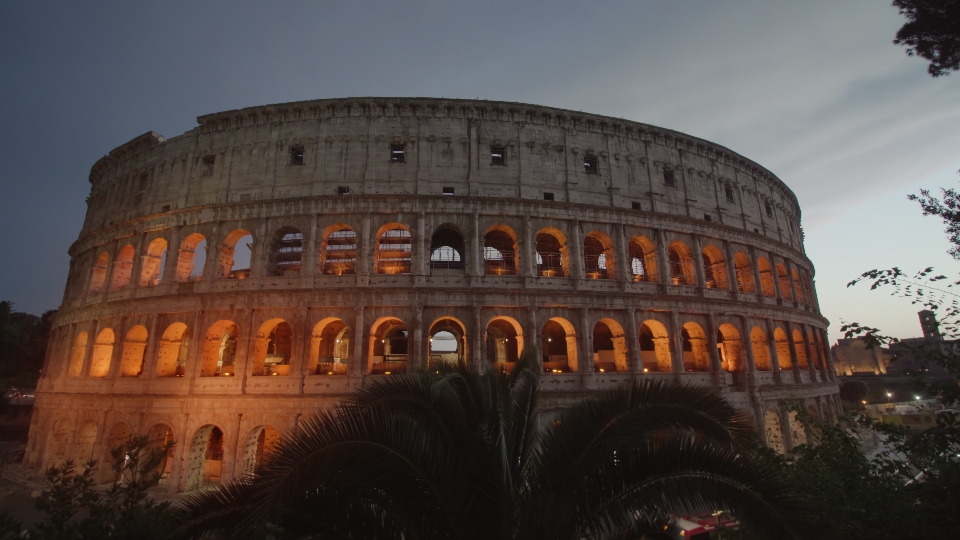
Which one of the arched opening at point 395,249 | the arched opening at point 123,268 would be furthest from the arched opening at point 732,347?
the arched opening at point 123,268

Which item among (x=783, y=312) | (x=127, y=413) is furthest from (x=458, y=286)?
(x=783, y=312)

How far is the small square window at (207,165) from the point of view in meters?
25.3

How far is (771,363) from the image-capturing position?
26359mm

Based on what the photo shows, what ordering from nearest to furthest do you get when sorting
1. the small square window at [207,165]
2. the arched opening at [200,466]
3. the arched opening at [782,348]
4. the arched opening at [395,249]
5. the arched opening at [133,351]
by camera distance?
the arched opening at [200,466], the arched opening at [133,351], the small square window at [207,165], the arched opening at [782,348], the arched opening at [395,249]

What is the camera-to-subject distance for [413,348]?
21.0 metres

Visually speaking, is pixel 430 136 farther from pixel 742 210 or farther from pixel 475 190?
→ pixel 742 210

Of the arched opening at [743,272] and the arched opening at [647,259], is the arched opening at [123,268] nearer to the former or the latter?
the arched opening at [647,259]

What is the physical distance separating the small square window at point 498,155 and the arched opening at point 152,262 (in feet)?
61.0

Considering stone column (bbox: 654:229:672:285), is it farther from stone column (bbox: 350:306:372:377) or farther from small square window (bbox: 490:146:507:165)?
stone column (bbox: 350:306:372:377)

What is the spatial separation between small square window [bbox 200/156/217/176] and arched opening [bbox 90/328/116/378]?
10058 millimetres

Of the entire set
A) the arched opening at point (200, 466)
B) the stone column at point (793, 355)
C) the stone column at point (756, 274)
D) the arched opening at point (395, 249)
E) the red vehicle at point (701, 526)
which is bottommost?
the red vehicle at point (701, 526)

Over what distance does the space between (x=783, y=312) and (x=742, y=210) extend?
6863mm

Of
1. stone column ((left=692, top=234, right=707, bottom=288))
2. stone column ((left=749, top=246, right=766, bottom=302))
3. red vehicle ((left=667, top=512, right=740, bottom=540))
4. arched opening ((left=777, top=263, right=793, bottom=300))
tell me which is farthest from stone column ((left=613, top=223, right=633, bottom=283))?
arched opening ((left=777, top=263, right=793, bottom=300))

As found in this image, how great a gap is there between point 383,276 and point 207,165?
13.0 meters
